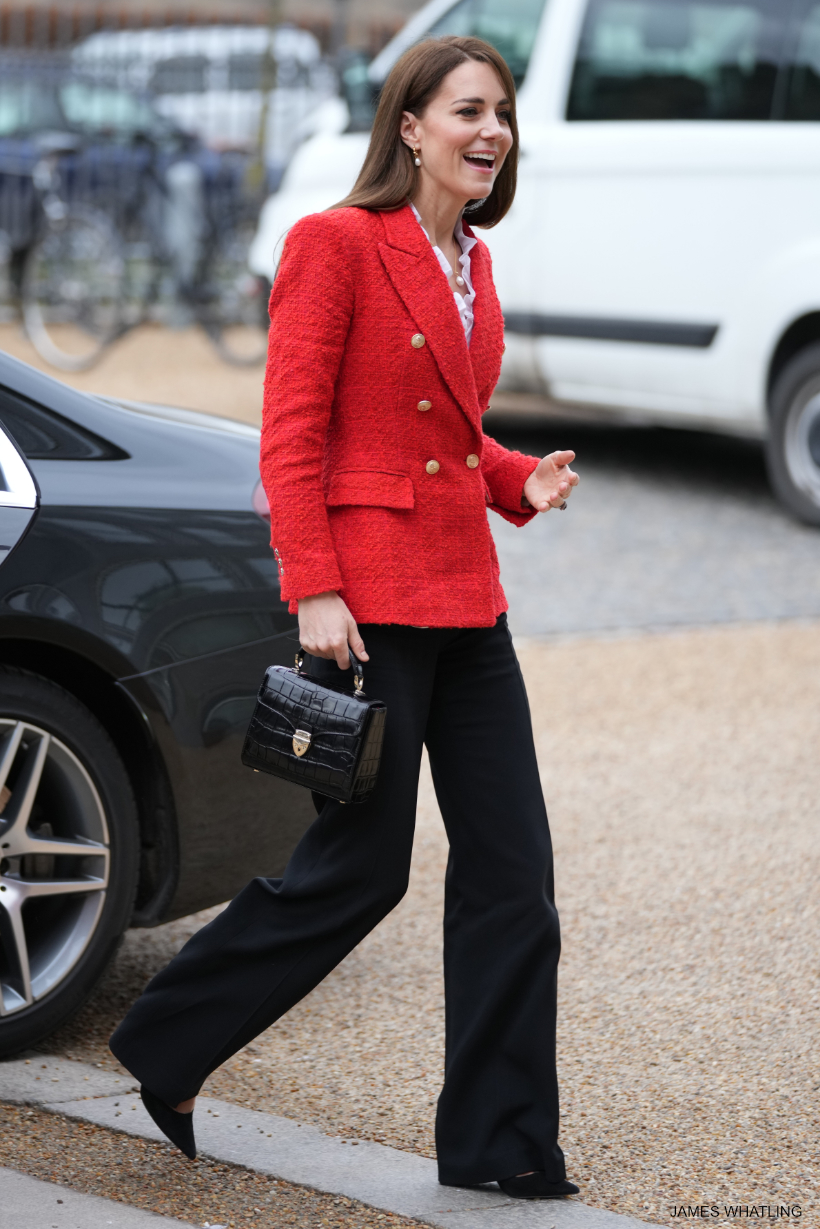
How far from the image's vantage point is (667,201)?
26.5 ft

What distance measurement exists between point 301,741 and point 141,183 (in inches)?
479

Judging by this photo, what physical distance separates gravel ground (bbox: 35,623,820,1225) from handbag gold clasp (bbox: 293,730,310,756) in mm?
853

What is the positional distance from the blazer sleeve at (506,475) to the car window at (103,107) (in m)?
14.0

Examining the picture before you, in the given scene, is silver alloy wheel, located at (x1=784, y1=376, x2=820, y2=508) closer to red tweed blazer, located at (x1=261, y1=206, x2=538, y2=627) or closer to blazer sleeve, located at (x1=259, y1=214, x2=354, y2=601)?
red tweed blazer, located at (x1=261, y1=206, x2=538, y2=627)

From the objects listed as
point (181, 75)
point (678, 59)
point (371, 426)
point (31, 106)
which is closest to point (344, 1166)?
point (371, 426)

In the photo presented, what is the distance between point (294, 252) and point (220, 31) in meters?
19.3

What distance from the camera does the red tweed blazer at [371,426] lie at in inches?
102

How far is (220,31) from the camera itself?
20688 millimetres

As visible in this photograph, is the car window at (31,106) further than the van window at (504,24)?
Yes

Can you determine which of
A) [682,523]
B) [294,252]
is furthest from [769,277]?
[294,252]

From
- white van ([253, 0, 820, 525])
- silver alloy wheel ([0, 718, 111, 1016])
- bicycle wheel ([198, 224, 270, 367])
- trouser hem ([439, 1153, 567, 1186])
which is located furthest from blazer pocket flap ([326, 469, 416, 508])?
bicycle wheel ([198, 224, 270, 367])

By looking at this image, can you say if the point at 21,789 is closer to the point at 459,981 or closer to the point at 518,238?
the point at 459,981

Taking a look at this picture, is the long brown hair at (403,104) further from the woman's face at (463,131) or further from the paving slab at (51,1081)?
the paving slab at (51,1081)

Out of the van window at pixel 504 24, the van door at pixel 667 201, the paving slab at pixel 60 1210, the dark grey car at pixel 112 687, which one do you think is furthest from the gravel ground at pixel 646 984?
the van window at pixel 504 24
